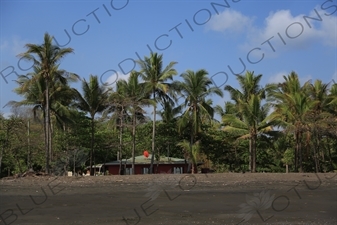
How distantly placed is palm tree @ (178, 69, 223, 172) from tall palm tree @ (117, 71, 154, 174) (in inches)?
126

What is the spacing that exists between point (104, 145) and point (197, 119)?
8215 millimetres

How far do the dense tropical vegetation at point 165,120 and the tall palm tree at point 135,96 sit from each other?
8 centimetres

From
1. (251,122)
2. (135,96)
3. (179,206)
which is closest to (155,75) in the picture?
(135,96)

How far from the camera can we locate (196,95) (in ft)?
112

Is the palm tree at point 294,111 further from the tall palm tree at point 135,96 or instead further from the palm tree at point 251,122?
the tall palm tree at point 135,96

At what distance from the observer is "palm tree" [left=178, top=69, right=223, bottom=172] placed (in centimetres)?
3416

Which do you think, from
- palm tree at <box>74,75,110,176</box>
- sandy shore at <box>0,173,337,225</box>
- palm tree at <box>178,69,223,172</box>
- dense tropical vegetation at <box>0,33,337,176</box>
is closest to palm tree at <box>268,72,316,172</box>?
dense tropical vegetation at <box>0,33,337,176</box>

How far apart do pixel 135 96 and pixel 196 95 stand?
15.6 feet

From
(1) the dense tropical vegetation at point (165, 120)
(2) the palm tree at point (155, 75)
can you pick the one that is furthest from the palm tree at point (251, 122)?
(2) the palm tree at point (155, 75)

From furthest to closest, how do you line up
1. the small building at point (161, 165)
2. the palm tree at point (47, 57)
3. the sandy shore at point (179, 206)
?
1. the small building at point (161, 165)
2. the palm tree at point (47, 57)
3. the sandy shore at point (179, 206)

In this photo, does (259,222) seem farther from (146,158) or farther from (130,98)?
(146,158)

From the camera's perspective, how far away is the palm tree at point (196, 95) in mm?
34156

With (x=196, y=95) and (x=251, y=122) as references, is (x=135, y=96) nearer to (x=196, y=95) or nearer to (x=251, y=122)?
(x=196, y=95)

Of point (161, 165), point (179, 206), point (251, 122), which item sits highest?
point (251, 122)
